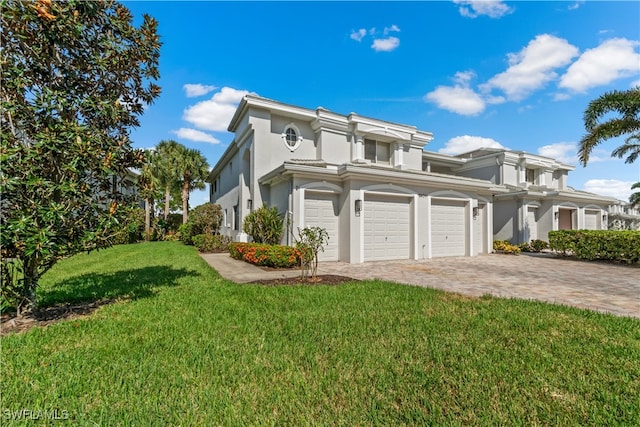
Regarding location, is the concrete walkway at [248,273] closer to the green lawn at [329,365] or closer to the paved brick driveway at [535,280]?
the paved brick driveway at [535,280]

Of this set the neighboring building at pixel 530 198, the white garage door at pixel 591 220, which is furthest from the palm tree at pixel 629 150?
the white garage door at pixel 591 220

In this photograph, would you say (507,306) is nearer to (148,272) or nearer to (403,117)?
(148,272)

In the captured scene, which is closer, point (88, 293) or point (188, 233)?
point (88, 293)

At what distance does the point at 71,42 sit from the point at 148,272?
20.1 ft

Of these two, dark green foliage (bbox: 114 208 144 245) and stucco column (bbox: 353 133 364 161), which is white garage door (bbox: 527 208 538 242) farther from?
dark green foliage (bbox: 114 208 144 245)

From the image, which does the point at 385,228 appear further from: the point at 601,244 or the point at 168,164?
the point at 168,164

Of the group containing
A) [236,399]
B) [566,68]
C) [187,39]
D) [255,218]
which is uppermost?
[566,68]

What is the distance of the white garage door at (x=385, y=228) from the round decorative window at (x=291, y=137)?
5280 mm

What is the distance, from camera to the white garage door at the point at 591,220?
2040 cm

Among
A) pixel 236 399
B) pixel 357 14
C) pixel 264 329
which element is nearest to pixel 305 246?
pixel 264 329

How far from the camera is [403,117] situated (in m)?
18.0

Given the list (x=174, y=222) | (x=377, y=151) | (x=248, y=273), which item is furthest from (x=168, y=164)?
(x=248, y=273)

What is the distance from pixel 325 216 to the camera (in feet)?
37.8

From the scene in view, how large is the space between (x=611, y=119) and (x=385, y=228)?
35.5 feet
